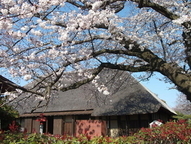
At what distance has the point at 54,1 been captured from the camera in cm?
571

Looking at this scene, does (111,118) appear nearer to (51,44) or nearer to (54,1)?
(51,44)

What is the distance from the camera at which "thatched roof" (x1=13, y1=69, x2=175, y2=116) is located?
12391 mm

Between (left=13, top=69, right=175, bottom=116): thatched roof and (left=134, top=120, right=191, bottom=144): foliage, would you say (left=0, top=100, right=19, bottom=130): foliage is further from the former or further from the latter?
(left=134, top=120, right=191, bottom=144): foliage

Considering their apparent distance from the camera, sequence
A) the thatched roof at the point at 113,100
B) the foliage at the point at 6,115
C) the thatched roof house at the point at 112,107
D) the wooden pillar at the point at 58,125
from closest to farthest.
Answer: the foliage at the point at 6,115 → the thatched roof at the point at 113,100 → the thatched roof house at the point at 112,107 → the wooden pillar at the point at 58,125

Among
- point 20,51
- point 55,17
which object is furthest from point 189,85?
point 20,51

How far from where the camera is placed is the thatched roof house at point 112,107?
1264 centimetres

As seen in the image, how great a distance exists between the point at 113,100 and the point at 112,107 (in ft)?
3.11

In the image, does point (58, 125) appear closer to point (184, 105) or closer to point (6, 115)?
point (6, 115)

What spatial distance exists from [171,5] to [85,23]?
5003mm

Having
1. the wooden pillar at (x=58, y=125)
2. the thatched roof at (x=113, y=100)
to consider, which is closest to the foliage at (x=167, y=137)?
the thatched roof at (x=113, y=100)

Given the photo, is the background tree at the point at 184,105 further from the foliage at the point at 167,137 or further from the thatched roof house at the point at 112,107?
the foliage at the point at 167,137

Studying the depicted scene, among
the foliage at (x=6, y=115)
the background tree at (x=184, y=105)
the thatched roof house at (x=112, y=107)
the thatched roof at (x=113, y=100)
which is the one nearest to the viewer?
the foliage at (x=6, y=115)

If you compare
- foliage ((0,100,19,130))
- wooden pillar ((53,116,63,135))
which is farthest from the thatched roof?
foliage ((0,100,19,130))

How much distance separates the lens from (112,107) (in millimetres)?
14164
